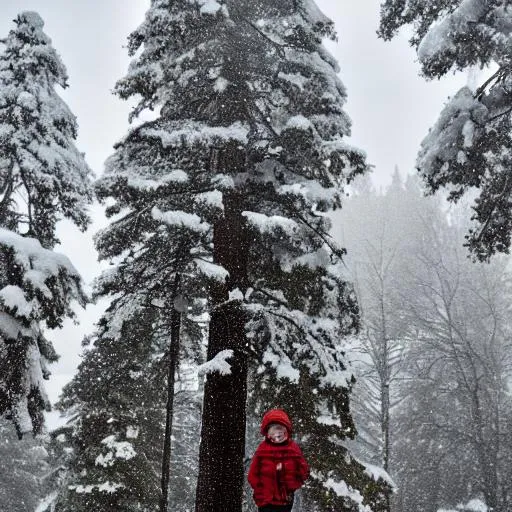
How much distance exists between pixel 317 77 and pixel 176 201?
3021 mm

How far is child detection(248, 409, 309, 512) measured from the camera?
162 inches

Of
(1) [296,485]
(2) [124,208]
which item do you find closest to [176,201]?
(2) [124,208]

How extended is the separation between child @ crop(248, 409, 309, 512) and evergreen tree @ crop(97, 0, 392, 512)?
197cm

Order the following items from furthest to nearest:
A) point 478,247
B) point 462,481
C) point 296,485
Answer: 1. point 462,481
2. point 478,247
3. point 296,485

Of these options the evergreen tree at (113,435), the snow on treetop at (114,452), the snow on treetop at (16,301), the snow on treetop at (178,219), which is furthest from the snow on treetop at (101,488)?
the snow on treetop at (178,219)

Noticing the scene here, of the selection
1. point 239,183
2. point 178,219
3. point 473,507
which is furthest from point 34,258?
point 473,507

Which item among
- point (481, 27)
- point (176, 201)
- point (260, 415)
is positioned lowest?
point (260, 415)

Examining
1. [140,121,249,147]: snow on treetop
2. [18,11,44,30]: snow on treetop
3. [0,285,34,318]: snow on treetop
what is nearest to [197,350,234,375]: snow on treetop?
[140,121,249,147]: snow on treetop

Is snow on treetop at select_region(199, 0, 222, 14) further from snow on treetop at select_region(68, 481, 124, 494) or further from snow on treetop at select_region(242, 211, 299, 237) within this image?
snow on treetop at select_region(68, 481, 124, 494)

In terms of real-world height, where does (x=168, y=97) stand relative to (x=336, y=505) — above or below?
above

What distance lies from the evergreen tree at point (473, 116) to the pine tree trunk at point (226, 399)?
314 centimetres

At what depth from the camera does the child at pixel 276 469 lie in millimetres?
4125

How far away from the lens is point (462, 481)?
20.1 meters

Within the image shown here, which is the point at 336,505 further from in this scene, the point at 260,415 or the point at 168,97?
the point at 168,97
